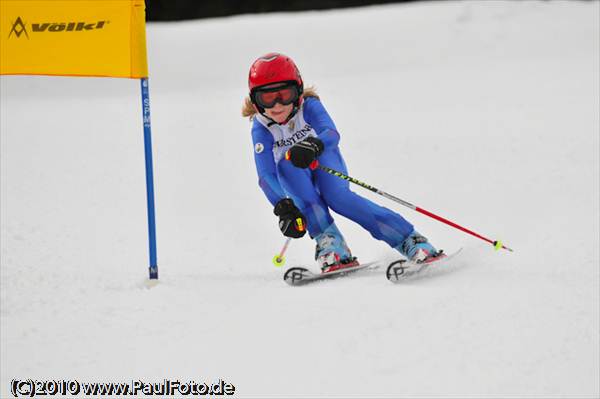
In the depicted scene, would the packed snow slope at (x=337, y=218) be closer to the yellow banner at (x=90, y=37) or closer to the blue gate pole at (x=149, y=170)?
the blue gate pole at (x=149, y=170)

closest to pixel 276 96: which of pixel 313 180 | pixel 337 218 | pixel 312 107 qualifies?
pixel 312 107

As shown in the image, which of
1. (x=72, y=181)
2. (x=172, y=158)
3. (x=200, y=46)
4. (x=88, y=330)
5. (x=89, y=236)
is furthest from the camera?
(x=200, y=46)

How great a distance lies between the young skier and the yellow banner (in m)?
0.71

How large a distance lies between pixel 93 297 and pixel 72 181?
2.44 m

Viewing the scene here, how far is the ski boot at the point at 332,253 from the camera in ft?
13.9

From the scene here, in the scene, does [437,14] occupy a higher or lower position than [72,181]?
higher

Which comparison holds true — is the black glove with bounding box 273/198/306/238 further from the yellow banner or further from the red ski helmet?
the yellow banner

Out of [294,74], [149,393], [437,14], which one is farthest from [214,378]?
[437,14]

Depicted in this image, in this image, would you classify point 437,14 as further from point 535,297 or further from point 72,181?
point 535,297

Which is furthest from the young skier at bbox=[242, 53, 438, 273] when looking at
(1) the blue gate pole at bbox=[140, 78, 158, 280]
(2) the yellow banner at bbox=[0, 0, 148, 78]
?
(2) the yellow banner at bbox=[0, 0, 148, 78]

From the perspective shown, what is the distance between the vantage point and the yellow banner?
14.1ft

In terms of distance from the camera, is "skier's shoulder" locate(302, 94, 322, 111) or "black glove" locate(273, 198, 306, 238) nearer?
"black glove" locate(273, 198, 306, 238)

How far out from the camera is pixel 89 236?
5395 mm

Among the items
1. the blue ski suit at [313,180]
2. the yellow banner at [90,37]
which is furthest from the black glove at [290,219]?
the yellow banner at [90,37]
